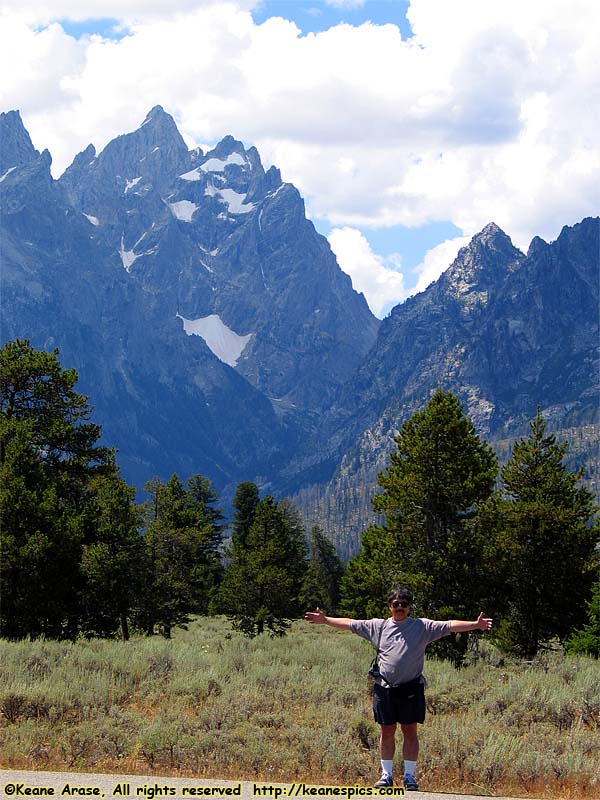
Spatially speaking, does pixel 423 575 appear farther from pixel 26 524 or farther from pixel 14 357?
pixel 14 357

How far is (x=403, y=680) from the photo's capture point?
827 centimetres

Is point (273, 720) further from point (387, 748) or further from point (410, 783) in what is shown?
point (410, 783)

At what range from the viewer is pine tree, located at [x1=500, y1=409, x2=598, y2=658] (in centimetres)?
2497

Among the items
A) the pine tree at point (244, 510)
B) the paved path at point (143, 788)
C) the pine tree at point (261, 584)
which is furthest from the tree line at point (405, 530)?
the pine tree at point (244, 510)

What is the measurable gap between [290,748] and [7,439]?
16179 millimetres

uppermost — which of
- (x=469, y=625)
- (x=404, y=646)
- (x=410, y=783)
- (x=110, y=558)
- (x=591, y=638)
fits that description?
(x=110, y=558)

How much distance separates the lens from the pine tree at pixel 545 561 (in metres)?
25.0

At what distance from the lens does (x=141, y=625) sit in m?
31.2

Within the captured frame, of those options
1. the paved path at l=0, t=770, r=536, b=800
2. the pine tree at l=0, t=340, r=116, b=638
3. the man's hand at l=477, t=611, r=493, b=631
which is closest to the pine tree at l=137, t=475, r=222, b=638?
the pine tree at l=0, t=340, r=116, b=638

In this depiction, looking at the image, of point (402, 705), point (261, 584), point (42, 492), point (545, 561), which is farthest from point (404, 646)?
point (261, 584)

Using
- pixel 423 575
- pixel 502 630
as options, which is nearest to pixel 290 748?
pixel 423 575

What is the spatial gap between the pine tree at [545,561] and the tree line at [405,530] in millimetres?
48

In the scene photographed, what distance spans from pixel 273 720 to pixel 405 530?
1305 cm

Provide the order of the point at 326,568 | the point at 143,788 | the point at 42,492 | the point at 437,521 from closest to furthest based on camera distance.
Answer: the point at 143,788 → the point at 42,492 → the point at 437,521 → the point at 326,568
